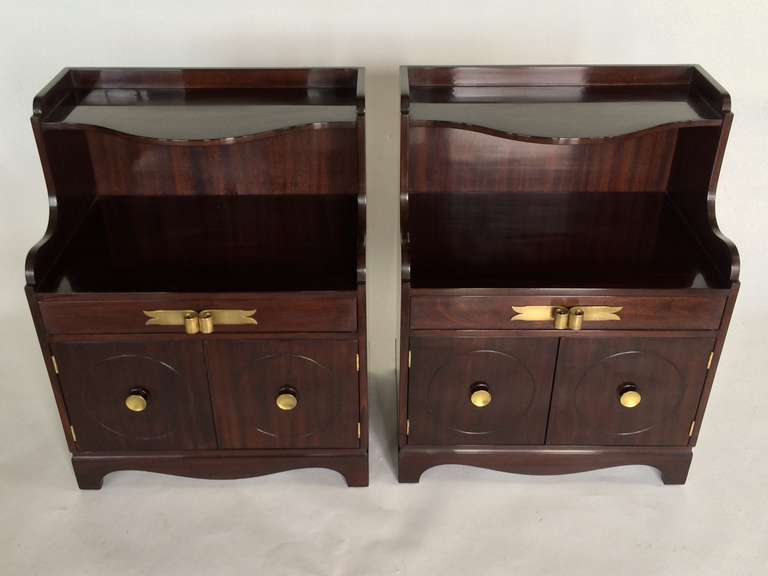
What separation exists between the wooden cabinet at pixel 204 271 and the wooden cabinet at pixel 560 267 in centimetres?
14

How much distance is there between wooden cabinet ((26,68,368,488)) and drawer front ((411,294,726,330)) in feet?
0.47

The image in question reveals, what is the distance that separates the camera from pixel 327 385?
1.56m

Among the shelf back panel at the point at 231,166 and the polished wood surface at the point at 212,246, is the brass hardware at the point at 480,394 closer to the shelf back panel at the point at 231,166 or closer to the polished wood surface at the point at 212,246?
the polished wood surface at the point at 212,246

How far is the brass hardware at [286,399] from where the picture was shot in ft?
5.07

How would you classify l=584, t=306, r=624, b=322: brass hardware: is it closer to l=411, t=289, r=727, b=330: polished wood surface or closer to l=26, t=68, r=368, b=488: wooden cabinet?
l=411, t=289, r=727, b=330: polished wood surface

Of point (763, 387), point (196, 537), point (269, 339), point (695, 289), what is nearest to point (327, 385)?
point (269, 339)

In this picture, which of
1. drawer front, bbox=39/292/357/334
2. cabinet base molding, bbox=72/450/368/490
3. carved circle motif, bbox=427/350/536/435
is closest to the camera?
drawer front, bbox=39/292/357/334

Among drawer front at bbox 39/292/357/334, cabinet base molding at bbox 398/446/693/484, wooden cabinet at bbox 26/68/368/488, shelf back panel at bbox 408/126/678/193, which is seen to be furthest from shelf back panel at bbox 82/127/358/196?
cabinet base molding at bbox 398/446/693/484

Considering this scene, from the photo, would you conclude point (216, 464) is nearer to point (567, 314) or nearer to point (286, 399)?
point (286, 399)

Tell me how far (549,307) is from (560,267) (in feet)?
0.34

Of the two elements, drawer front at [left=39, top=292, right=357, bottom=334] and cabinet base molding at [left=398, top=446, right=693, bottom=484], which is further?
cabinet base molding at [left=398, top=446, right=693, bottom=484]

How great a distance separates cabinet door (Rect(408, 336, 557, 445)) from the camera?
5.00ft

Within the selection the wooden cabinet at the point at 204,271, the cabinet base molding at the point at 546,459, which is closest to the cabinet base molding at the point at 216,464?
the wooden cabinet at the point at 204,271

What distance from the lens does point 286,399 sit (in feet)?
5.07
